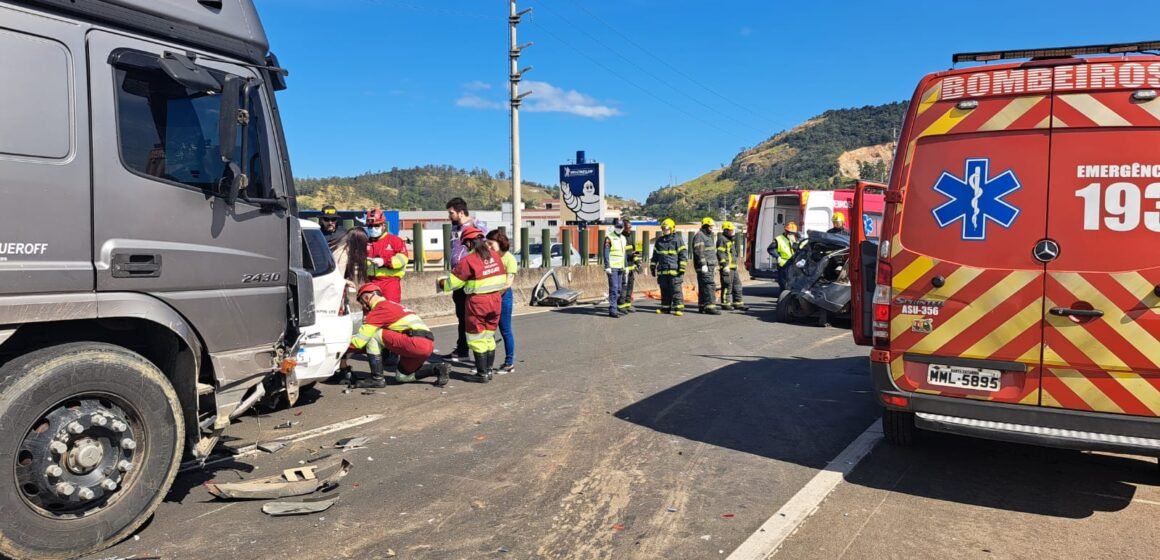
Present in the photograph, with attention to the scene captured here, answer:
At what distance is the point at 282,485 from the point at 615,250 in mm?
10062

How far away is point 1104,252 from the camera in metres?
4.23

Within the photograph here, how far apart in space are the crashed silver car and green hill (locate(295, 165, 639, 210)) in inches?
3176

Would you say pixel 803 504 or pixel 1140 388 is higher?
pixel 1140 388

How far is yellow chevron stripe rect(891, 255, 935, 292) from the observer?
466 cm

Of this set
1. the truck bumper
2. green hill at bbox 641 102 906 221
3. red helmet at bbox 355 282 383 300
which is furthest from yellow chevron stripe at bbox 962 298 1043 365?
green hill at bbox 641 102 906 221

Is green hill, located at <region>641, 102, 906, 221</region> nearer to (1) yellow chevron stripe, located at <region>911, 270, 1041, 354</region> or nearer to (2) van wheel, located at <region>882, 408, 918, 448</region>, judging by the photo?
(2) van wheel, located at <region>882, 408, 918, 448</region>

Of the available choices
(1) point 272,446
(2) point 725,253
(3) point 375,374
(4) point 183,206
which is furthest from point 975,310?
(2) point 725,253

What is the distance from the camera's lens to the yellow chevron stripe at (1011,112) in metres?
4.43

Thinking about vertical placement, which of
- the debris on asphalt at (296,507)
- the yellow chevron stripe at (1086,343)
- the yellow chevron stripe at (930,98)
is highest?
the yellow chevron stripe at (930,98)

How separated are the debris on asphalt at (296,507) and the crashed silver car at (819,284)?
10033 mm

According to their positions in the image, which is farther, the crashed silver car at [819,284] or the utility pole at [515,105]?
the utility pole at [515,105]

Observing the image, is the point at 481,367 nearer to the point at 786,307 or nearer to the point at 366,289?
the point at 366,289

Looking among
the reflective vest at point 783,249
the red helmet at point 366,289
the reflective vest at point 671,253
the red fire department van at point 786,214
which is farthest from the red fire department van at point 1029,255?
the red fire department van at point 786,214

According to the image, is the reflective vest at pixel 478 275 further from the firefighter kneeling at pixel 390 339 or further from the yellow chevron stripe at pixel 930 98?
the yellow chevron stripe at pixel 930 98
